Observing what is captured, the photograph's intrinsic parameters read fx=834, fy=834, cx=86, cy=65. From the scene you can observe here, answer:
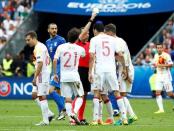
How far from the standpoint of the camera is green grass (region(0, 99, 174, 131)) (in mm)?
19297

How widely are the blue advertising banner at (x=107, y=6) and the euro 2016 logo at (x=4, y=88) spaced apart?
5.97 m

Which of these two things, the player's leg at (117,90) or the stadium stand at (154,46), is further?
the stadium stand at (154,46)

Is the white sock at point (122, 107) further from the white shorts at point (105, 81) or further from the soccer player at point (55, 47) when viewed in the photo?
the soccer player at point (55, 47)

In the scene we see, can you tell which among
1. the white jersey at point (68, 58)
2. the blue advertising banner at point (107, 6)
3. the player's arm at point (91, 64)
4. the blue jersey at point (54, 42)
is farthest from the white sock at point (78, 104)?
the blue advertising banner at point (107, 6)

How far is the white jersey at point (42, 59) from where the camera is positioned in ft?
66.5

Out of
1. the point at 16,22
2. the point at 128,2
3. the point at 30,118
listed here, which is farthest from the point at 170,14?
the point at 30,118

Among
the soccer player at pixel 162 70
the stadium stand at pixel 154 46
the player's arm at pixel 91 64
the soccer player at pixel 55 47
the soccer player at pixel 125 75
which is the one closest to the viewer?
the player's arm at pixel 91 64

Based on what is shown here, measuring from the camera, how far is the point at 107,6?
3900cm

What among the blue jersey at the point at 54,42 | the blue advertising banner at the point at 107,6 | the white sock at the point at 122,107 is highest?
the blue advertising banner at the point at 107,6

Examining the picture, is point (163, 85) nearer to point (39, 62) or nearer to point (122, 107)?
point (122, 107)

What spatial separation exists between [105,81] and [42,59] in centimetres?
163

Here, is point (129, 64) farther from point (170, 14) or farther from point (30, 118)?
point (170, 14)

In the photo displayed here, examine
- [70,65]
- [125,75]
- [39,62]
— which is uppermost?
[39,62]

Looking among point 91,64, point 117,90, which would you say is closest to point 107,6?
point 117,90
